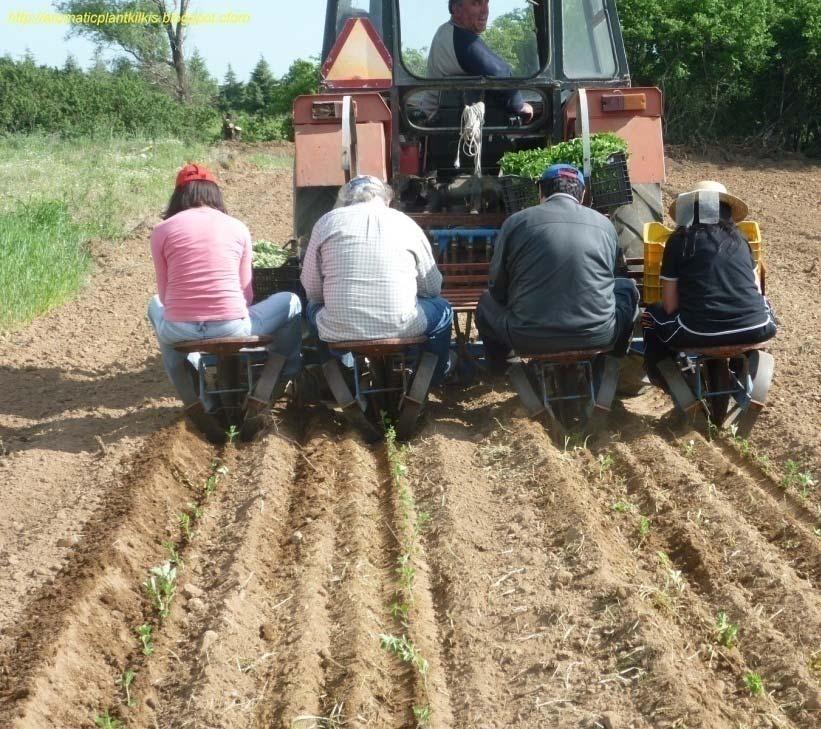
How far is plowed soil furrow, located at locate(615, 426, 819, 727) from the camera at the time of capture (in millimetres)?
3408

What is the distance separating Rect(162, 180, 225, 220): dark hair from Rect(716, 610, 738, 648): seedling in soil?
361cm

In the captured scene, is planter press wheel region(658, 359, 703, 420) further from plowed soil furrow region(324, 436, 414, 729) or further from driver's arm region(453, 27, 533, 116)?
driver's arm region(453, 27, 533, 116)

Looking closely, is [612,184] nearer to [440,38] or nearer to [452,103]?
[452,103]

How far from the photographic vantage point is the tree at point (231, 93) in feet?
166

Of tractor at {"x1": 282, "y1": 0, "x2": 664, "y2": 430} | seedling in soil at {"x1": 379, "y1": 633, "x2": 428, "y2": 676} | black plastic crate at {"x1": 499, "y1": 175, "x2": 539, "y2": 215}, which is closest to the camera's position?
seedling in soil at {"x1": 379, "y1": 633, "x2": 428, "y2": 676}

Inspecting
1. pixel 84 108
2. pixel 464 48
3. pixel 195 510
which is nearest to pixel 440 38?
pixel 464 48

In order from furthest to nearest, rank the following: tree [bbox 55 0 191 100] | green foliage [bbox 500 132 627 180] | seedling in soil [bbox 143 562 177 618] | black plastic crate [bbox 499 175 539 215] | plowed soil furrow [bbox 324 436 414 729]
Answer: tree [bbox 55 0 191 100] < black plastic crate [bbox 499 175 539 215] < green foliage [bbox 500 132 627 180] < seedling in soil [bbox 143 562 177 618] < plowed soil furrow [bbox 324 436 414 729]

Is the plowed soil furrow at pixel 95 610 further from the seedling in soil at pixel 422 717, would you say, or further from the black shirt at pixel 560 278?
the black shirt at pixel 560 278

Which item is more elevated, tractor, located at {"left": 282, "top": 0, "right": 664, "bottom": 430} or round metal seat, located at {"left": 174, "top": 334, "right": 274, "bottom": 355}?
tractor, located at {"left": 282, "top": 0, "right": 664, "bottom": 430}

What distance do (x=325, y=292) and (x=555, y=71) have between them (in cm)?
239

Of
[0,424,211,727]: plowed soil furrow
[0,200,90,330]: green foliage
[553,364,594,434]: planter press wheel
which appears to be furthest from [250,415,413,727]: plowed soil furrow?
[0,200,90,330]: green foliage

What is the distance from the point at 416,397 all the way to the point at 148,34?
44936 millimetres

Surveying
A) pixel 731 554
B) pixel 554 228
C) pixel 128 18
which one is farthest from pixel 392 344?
pixel 128 18

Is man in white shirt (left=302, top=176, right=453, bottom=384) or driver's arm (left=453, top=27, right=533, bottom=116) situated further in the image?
driver's arm (left=453, top=27, right=533, bottom=116)
